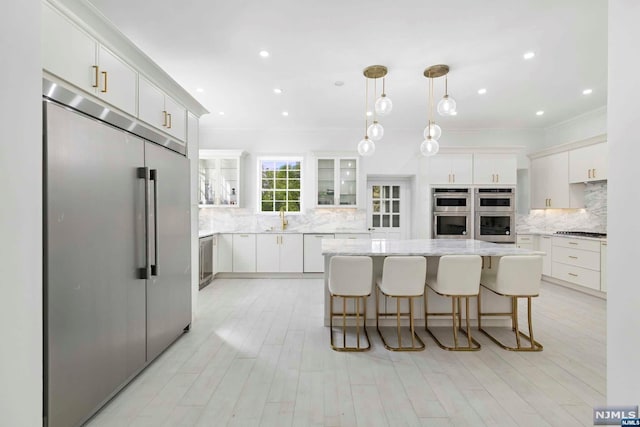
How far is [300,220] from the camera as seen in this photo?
6.04 metres

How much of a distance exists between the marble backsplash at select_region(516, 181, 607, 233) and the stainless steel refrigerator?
20.7 feet

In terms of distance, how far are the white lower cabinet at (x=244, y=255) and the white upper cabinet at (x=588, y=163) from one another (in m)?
5.60

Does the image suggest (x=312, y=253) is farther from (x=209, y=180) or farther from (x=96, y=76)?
(x=96, y=76)

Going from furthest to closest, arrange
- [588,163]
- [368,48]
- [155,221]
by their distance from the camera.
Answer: [588,163] → [368,48] → [155,221]

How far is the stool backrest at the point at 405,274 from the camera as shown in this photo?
8.80ft

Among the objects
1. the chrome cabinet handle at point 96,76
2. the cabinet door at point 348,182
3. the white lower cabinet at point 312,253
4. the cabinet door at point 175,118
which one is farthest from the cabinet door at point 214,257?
the chrome cabinet handle at point 96,76

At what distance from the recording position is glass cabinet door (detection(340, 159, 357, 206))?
582 cm

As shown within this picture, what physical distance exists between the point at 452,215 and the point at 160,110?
4866mm

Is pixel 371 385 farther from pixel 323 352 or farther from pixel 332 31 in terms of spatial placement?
pixel 332 31

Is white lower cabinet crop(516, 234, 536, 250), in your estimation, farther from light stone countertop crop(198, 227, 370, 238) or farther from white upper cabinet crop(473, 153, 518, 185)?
light stone countertop crop(198, 227, 370, 238)
